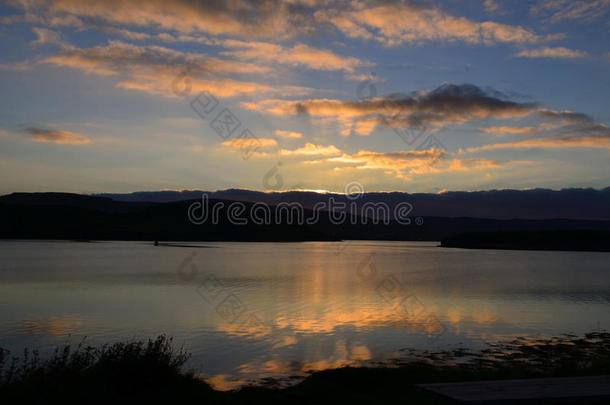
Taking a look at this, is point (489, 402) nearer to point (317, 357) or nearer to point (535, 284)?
point (317, 357)

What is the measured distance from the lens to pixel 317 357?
2114 cm

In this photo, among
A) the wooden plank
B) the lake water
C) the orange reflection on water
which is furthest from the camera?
the orange reflection on water

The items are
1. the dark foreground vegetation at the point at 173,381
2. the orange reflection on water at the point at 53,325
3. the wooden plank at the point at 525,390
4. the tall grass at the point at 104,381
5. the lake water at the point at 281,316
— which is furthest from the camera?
the orange reflection on water at the point at 53,325

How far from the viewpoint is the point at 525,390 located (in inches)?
425

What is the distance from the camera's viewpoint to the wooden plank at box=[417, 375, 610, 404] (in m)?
10.2

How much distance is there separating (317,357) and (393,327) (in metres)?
9.19

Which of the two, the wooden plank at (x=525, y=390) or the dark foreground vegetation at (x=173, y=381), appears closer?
the wooden plank at (x=525, y=390)

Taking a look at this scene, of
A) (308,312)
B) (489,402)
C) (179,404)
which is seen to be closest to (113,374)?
(179,404)

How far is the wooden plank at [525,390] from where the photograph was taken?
33.4ft

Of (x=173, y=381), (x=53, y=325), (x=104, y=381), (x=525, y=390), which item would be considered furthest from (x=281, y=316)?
(x=525, y=390)

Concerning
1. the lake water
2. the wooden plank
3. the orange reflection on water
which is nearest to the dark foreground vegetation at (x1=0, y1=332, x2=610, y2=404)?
the wooden plank

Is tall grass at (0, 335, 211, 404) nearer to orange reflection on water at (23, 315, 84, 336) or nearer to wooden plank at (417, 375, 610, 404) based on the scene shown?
wooden plank at (417, 375, 610, 404)

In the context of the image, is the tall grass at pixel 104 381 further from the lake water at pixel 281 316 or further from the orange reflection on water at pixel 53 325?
the orange reflection on water at pixel 53 325

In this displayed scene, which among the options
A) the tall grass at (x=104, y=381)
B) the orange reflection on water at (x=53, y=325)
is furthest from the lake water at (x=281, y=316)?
the tall grass at (x=104, y=381)
